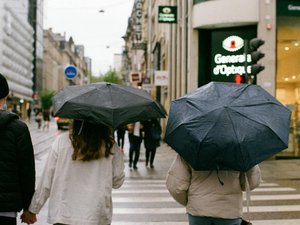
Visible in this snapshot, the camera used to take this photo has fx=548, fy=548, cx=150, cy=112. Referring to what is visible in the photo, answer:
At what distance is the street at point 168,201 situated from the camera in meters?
8.30

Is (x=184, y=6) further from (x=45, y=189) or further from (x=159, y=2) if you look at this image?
(x=45, y=189)

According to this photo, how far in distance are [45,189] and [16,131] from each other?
488mm

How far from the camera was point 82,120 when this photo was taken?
13.4ft

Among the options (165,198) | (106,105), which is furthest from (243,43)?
(106,105)

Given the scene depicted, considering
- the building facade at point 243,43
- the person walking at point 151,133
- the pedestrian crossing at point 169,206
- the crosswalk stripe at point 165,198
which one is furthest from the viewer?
the building facade at point 243,43

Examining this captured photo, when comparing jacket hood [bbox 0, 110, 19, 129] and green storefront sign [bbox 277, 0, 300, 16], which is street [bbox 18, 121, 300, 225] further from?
green storefront sign [bbox 277, 0, 300, 16]

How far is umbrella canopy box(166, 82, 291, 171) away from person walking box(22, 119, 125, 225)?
0.53 metres

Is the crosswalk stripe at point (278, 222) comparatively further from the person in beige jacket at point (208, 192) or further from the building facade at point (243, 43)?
the building facade at point (243, 43)

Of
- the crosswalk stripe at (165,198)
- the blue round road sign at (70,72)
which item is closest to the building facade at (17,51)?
the blue round road sign at (70,72)

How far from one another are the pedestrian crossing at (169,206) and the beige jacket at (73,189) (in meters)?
4.10

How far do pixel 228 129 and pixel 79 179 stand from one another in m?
1.16

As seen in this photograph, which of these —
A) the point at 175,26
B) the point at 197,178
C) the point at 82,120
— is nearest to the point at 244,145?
the point at 197,178

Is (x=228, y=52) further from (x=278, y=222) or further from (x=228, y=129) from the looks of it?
(x=228, y=129)

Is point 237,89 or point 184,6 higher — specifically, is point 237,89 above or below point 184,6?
below
